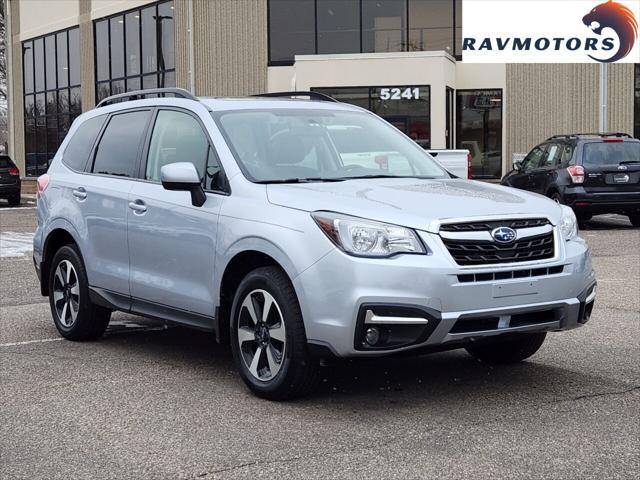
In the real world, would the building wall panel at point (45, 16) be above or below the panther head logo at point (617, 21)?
above

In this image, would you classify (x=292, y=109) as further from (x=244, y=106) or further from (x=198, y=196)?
(x=198, y=196)

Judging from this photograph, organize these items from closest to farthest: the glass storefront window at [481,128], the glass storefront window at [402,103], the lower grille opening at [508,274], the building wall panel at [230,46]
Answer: the lower grille opening at [508,274]
the glass storefront window at [402,103]
the glass storefront window at [481,128]
the building wall panel at [230,46]

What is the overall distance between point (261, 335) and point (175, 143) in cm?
172

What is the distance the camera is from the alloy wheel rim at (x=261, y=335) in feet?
18.1

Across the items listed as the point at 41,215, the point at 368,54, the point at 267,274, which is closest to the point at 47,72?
the point at 368,54

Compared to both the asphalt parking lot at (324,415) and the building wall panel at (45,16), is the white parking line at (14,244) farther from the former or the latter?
the building wall panel at (45,16)

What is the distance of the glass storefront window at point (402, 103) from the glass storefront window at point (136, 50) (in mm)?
7488

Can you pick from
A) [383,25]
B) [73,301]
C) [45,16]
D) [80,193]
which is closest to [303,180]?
[80,193]

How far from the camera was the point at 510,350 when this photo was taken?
6488mm

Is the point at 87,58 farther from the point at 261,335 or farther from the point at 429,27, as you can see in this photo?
the point at 261,335

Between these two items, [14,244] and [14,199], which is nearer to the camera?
[14,244]

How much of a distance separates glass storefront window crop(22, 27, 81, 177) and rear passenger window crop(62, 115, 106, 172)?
106ft

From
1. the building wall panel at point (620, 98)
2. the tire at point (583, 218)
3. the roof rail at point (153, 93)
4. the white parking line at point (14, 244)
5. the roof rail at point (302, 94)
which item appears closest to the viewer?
the roof rail at point (153, 93)

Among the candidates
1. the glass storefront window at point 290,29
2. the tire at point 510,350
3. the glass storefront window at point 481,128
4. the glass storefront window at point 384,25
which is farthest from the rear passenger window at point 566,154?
the glass storefront window at point 290,29
